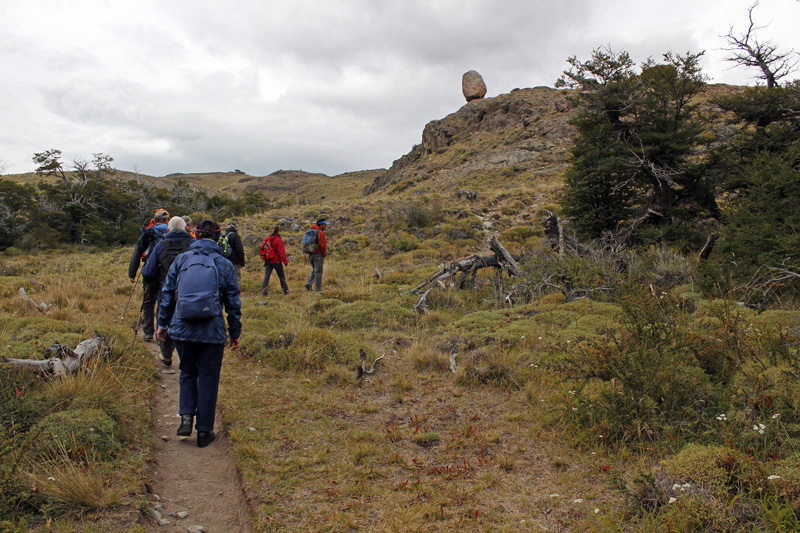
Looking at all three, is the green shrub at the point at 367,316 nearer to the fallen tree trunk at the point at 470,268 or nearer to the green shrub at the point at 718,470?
the fallen tree trunk at the point at 470,268

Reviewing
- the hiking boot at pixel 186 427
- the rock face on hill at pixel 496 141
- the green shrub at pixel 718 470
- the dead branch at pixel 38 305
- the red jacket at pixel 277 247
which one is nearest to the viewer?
the green shrub at pixel 718 470

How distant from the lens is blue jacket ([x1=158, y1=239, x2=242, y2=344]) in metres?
4.16

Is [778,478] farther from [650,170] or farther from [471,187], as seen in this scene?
[471,187]

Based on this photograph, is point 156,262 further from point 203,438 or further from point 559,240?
point 559,240

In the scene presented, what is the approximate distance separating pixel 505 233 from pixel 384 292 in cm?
996

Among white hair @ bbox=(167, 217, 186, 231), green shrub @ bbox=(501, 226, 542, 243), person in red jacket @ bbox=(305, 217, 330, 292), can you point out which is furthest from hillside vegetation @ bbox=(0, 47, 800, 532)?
green shrub @ bbox=(501, 226, 542, 243)

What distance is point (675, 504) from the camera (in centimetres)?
271

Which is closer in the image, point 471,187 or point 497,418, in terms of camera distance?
point 497,418

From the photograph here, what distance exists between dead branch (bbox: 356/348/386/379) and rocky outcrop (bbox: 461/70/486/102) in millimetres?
53193

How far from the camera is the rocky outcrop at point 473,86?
54.3 m

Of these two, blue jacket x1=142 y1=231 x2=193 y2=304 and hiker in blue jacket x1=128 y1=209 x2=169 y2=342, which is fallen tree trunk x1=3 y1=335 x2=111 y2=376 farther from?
hiker in blue jacket x1=128 y1=209 x2=169 y2=342

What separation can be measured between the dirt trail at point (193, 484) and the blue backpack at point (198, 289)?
126cm

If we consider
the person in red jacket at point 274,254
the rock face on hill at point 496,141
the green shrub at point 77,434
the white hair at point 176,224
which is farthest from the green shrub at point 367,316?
the rock face on hill at point 496,141

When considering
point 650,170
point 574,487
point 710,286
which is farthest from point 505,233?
point 574,487
